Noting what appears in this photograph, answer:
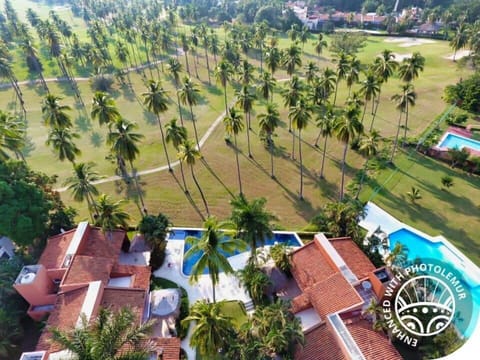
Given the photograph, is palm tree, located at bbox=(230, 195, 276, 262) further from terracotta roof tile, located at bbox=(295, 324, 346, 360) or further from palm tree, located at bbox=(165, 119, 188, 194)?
palm tree, located at bbox=(165, 119, 188, 194)

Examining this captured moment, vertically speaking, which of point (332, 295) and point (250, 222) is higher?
point (250, 222)

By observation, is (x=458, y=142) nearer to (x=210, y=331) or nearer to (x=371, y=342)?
(x=371, y=342)

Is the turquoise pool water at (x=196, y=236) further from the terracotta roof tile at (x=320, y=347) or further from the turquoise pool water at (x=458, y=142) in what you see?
the turquoise pool water at (x=458, y=142)

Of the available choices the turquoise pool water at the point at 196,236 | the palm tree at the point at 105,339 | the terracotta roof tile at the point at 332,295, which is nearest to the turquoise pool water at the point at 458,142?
the turquoise pool water at the point at 196,236

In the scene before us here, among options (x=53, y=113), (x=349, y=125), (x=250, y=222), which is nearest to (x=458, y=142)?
(x=349, y=125)

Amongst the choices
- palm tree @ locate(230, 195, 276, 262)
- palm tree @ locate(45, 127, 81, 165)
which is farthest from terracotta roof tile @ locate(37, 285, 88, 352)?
palm tree @ locate(45, 127, 81, 165)
